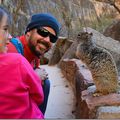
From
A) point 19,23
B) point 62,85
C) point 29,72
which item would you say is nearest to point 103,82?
point 29,72

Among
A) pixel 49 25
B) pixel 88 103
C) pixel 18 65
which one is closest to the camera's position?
pixel 18 65

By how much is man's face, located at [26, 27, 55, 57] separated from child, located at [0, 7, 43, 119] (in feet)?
3.40

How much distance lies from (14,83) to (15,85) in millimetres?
11

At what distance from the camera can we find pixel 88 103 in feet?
11.1

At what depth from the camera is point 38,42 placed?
311 cm

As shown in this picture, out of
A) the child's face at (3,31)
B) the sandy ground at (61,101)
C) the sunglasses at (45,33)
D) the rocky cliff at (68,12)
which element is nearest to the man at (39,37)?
the sunglasses at (45,33)

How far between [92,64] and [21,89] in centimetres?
169

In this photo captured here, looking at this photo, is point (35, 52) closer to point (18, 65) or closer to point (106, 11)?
point (18, 65)

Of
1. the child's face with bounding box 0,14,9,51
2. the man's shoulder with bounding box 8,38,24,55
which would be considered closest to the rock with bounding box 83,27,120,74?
the man's shoulder with bounding box 8,38,24,55

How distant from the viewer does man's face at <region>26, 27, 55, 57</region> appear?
10.1 feet

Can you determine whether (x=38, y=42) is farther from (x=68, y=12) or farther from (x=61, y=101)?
(x=68, y=12)

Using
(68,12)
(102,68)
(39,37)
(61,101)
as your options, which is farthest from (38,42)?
(68,12)

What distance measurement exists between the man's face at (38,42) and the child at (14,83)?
1.04 m

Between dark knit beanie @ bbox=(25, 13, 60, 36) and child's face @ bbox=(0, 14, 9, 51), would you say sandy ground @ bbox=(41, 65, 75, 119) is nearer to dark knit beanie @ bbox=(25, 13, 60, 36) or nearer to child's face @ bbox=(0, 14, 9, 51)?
dark knit beanie @ bbox=(25, 13, 60, 36)
